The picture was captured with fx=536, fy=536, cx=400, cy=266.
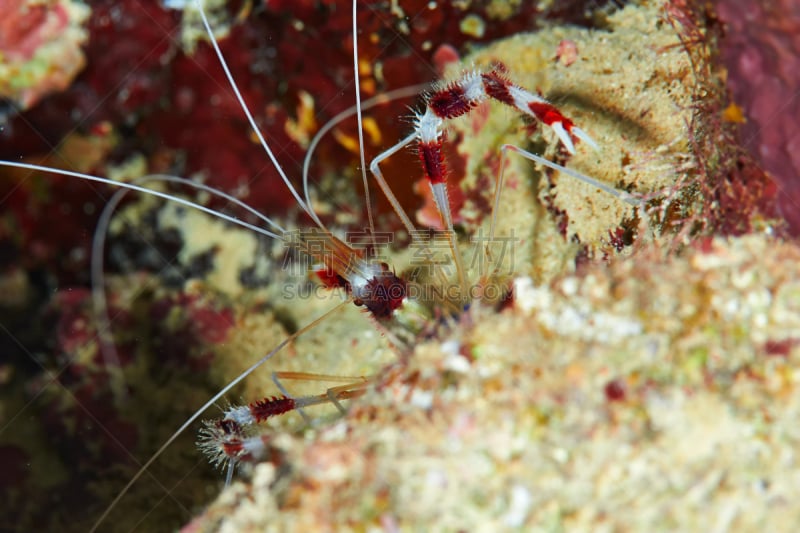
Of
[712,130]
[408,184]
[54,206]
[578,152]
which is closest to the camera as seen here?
[712,130]

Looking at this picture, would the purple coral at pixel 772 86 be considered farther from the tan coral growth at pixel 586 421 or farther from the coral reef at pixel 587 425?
the coral reef at pixel 587 425

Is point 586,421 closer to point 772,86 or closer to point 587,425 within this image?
point 587,425

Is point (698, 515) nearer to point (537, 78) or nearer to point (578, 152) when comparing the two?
point (578, 152)

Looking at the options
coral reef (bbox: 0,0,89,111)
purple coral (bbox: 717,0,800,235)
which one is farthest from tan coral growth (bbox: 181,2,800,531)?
coral reef (bbox: 0,0,89,111)

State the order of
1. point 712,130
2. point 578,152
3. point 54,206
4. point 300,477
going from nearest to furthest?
point 300,477 < point 712,130 < point 578,152 < point 54,206

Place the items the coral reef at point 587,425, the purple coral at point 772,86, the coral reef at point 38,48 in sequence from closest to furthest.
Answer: the coral reef at point 587,425 → the purple coral at point 772,86 → the coral reef at point 38,48

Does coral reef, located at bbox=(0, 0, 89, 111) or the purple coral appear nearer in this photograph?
the purple coral

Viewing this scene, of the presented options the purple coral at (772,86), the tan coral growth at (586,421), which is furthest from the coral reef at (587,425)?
the purple coral at (772,86)

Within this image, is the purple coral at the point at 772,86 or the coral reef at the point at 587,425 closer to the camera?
the coral reef at the point at 587,425

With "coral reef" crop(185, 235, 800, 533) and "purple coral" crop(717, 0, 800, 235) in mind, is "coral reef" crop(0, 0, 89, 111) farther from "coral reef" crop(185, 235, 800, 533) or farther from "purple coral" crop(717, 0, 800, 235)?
"purple coral" crop(717, 0, 800, 235)

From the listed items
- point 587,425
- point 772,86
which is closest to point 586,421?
point 587,425

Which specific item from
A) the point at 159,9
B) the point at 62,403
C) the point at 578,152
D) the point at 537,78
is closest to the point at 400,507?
the point at 578,152
